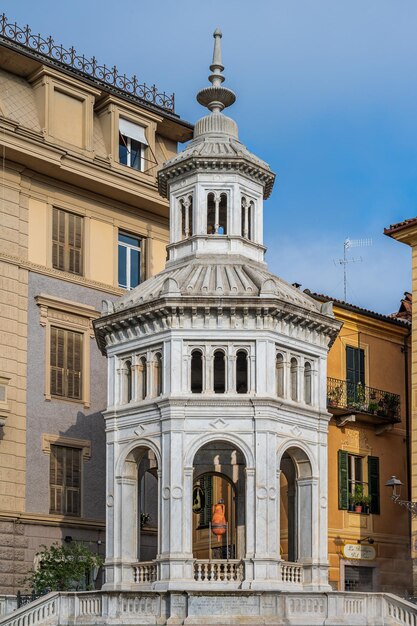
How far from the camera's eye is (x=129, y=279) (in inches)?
2265

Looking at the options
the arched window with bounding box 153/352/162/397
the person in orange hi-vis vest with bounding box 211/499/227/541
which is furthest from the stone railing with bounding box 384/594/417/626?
the arched window with bounding box 153/352/162/397

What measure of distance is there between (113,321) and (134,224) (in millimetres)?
16315

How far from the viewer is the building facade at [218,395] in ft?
128

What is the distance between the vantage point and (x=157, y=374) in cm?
4078

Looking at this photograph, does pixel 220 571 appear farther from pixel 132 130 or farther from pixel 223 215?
pixel 132 130

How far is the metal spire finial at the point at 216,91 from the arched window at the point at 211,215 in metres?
3.97

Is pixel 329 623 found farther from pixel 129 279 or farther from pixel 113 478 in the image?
pixel 129 279

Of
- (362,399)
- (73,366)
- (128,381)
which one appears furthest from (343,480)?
(128,381)

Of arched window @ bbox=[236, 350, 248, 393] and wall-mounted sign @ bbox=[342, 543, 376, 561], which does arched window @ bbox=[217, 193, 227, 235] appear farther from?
wall-mounted sign @ bbox=[342, 543, 376, 561]

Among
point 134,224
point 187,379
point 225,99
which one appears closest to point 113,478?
point 187,379

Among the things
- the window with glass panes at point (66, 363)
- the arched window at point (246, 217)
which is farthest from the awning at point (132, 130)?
the arched window at point (246, 217)

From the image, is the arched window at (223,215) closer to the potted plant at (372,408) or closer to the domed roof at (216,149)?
the domed roof at (216,149)

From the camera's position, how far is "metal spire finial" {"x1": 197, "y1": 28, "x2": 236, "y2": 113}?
45.8 m

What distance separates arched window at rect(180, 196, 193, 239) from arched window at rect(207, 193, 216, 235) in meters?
0.67
